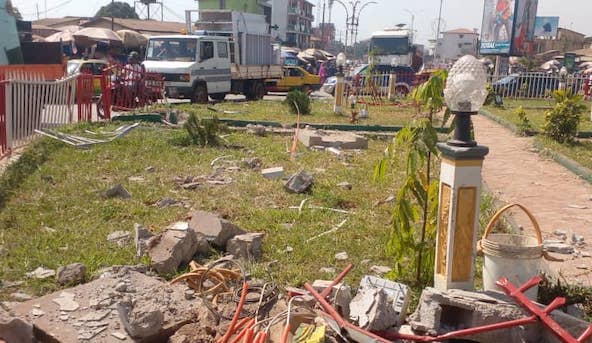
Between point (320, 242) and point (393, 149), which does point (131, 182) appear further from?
point (393, 149)

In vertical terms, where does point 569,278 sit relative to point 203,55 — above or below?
below

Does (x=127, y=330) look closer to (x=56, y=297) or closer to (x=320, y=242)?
(x=56, y=297)

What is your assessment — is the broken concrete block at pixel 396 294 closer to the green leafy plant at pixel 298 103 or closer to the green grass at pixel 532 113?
the green grass at pixel 532 113

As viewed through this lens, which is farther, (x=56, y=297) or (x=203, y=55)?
(x=203, y=55)

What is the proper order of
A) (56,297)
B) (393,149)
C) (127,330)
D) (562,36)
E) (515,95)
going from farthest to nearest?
(562,36) < (515,95) < (393,149) < (56,297) < (127,330)

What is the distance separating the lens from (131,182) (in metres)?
6.89

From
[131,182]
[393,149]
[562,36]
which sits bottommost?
[131,182]

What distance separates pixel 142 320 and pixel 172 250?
112 centimetres

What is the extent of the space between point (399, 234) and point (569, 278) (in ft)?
4.55

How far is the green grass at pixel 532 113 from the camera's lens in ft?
48.2

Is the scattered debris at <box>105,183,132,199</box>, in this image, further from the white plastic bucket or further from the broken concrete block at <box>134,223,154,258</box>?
the white plastic bucket

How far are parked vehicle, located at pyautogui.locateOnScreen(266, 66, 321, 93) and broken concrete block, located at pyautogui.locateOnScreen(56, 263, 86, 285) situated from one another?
69.1ft

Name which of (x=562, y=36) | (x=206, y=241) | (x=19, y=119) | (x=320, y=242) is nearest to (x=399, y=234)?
(x=320, y=242)

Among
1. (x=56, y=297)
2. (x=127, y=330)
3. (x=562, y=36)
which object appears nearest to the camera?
(x=127, y=330)
